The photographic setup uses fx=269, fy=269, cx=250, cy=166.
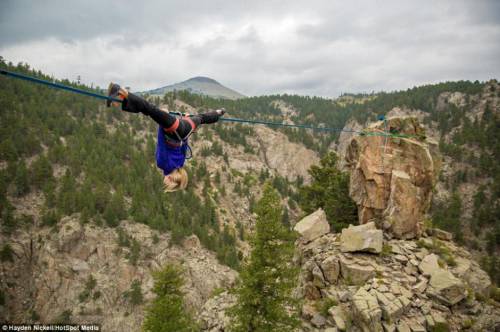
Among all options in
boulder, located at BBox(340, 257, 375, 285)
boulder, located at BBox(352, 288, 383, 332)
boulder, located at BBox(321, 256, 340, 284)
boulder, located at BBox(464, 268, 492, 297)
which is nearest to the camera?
boulder, located at BBox(352, 288, 383, 332)

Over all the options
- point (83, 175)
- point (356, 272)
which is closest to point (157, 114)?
point (356, 272)

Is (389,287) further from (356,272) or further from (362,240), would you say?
(362,240)

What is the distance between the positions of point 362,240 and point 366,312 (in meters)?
4.36

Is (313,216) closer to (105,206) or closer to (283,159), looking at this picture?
(105,206)

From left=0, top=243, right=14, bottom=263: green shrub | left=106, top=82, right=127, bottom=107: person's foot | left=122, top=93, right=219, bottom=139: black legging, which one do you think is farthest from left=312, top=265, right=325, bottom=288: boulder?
left=0, top=243, right=14, bottom=263: green shrub

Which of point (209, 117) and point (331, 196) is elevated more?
point (209, 117)

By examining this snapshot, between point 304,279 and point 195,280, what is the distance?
Answer: 29423 mm

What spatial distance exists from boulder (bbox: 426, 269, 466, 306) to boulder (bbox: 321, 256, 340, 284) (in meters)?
4.42

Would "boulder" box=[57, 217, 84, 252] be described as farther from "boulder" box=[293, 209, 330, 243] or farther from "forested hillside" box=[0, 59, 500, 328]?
"boulder" box=[293, 209, 330, 243]

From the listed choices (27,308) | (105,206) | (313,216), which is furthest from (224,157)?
(313,216)

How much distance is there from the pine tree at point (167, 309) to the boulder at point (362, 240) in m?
10.3

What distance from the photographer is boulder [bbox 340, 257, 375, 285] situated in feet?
47.3

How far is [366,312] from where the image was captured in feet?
40.2

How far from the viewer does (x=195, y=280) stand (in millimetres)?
41406
